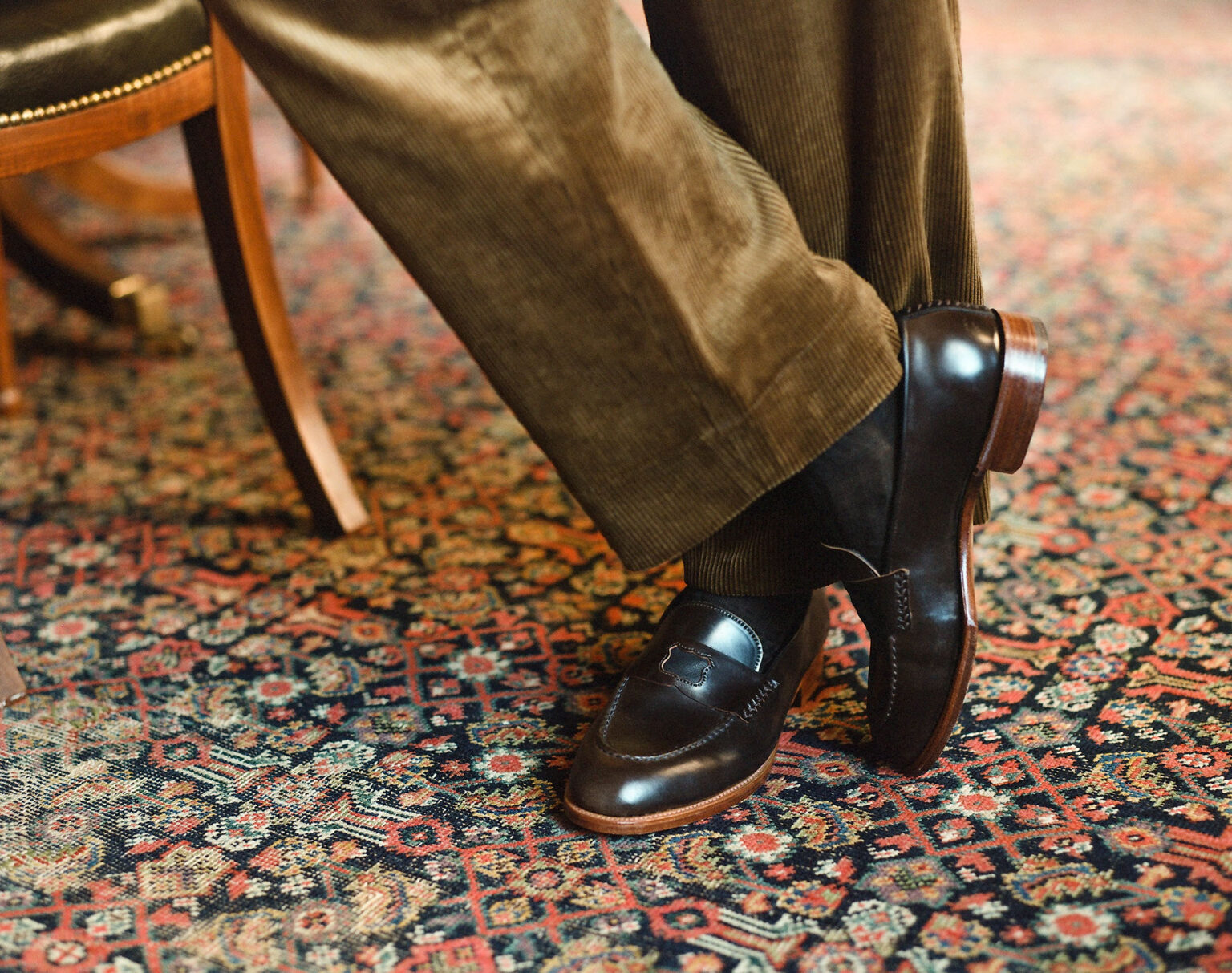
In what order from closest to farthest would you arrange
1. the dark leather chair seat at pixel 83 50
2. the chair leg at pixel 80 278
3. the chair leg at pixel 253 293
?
1. the dark leather chair seat at pixel 83 50
2. the chair leg at pixel 253 293
3. the chair leg at pixel 80 278

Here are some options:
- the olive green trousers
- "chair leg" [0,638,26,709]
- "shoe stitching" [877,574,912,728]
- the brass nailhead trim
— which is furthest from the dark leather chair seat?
"shoe stitching" [877,574,912,728]

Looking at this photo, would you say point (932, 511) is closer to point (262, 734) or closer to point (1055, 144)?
point (262, 734)

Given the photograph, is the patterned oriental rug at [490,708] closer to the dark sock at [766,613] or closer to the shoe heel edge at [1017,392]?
the dark sock at [766,613]

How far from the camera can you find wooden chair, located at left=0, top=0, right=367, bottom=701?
2.86 feet

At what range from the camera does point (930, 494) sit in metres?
0.72

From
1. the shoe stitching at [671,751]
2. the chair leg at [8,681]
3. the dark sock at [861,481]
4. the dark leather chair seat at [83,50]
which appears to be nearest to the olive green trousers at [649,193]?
the dark sock at [861,481]

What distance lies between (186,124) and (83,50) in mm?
145

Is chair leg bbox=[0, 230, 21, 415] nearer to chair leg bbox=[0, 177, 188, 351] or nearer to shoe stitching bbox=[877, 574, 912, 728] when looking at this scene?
chair leg bbox=[0, 177, 188, 351]

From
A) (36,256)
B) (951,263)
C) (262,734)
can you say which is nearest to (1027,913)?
(951,263)

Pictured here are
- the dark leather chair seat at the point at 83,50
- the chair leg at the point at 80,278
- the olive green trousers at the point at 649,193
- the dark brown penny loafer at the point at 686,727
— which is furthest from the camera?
the chair leg at the point at 80,278

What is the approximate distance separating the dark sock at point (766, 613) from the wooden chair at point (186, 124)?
44 centimetres

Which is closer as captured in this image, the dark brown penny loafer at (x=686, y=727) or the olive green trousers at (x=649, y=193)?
the olive green trousers at (x=649, y=193)

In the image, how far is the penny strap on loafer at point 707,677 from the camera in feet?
2.54

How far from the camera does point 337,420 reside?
1351 mm
